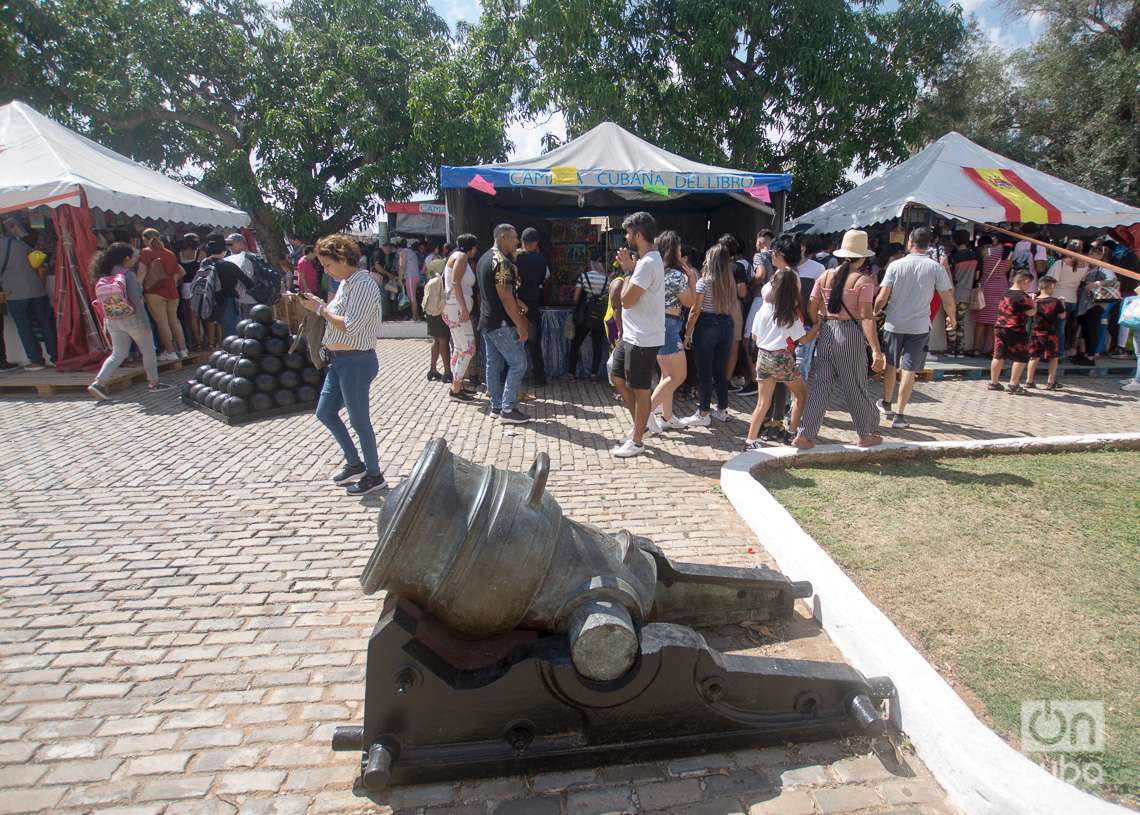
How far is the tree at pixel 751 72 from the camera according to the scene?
1602 centimetres

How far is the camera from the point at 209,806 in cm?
219

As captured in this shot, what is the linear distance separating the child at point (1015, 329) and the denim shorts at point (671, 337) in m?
5.13

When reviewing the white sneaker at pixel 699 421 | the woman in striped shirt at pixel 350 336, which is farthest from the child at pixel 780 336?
the woman in striped shirt at pixel 350 336

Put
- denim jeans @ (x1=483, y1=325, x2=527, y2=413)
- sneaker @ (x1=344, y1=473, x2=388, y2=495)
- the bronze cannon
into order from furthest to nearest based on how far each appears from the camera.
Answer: denim jeans @ (x1=483, y1=325, x2=527, y2=413) → sneaker @ (x1=344, y1=473, x2=388, y2=495) → the bronze cannon

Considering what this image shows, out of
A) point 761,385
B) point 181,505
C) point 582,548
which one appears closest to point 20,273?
point 181,505

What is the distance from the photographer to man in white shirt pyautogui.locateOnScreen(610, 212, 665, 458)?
206 inches

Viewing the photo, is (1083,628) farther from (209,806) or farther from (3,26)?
(3,26)

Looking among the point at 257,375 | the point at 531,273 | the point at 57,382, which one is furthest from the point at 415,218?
the point at 257,375

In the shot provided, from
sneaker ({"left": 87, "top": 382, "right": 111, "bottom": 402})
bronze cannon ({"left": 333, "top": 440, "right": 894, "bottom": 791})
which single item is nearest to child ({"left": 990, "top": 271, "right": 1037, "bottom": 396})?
bronze cannon ({"left": 333, "top": 440, "right": 894, "bottom": 791})

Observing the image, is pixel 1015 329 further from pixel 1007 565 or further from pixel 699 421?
pixel 1007 565

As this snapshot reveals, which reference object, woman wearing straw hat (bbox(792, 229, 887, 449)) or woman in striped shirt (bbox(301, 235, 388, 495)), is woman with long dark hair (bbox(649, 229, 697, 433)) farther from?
woman in striped shirt (bbox(301, 235, 388, 495))

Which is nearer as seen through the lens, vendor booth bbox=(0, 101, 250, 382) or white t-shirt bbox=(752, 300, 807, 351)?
white t-shirt bbox=(752, 300, 807, 351)

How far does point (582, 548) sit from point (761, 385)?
3780 mm

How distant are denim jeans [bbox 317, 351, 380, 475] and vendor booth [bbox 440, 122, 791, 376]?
15.2 ft
